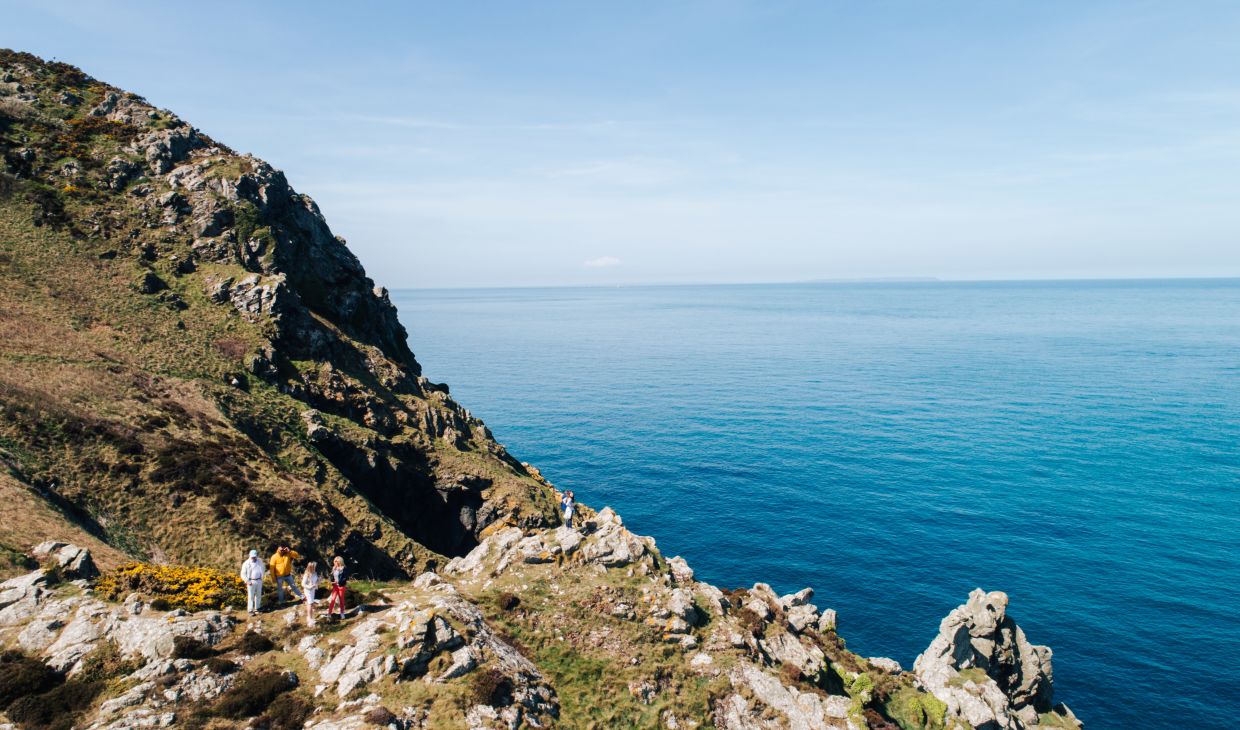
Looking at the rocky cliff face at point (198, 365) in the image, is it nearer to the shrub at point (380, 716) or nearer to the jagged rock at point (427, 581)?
the jagged rock at point (427, 581)

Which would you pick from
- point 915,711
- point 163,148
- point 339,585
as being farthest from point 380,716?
point 163,148

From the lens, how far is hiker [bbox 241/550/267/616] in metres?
26.5

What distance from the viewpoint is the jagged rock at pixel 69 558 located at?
28.0 m

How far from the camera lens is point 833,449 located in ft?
334

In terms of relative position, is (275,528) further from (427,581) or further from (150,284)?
(150,284)

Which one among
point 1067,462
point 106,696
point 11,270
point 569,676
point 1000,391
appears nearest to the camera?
point 106,696

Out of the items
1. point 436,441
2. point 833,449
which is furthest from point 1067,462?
point 436,441

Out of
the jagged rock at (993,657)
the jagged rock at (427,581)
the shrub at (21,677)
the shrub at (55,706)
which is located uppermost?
the shrub at (21,677)

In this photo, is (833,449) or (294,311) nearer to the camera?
(294,311)

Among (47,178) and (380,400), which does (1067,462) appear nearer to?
(380,400)

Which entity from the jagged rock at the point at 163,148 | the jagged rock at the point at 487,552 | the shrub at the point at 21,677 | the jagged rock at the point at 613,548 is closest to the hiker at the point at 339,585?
the shrub at the point at 21,677

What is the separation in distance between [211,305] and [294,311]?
7858mm

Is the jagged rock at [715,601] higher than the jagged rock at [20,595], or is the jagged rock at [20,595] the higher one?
the jagged rock at [20,595]

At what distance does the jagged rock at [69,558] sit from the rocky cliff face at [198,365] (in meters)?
2.23
